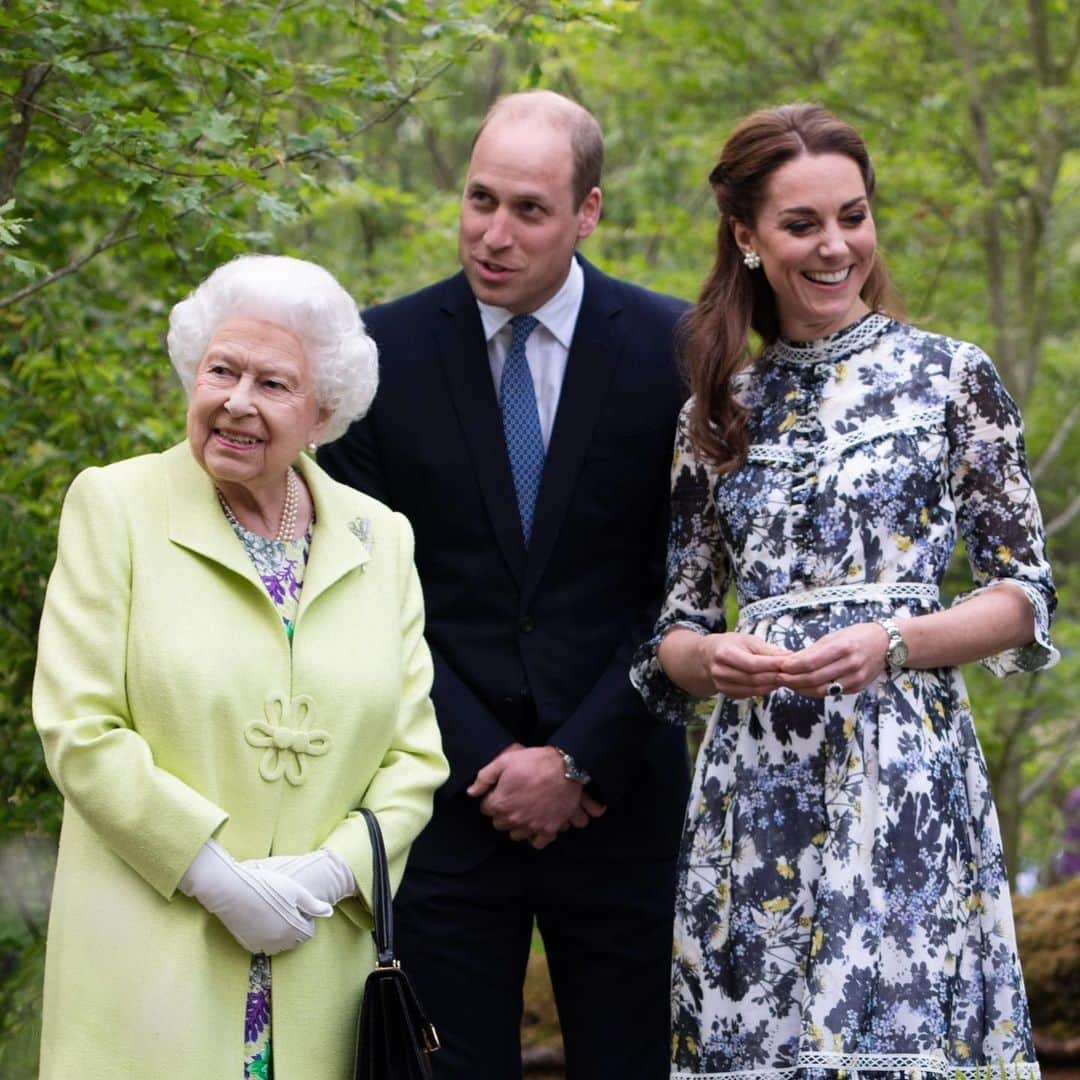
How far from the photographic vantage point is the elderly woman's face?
3125mm

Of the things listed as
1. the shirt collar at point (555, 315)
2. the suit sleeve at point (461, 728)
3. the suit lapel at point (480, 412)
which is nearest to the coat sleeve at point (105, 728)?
the suit sleeve at point (461, 728)

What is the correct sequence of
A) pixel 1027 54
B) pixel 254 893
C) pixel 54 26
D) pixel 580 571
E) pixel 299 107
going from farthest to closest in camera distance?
pixel 1027 54 → pixel 299 107 → pixel 54 26 → pixel 580 571 → pixel 254 893

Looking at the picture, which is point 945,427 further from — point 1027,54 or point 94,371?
point 1027,54

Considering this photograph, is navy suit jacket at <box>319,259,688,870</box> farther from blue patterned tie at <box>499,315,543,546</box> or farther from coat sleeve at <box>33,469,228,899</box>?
coat sleeve at <box>33,469,228,899</box>

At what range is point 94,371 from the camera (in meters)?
5.14

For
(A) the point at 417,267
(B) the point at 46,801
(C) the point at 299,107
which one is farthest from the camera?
(A) the point at 417,267

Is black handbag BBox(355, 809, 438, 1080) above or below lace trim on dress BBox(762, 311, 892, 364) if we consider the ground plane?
below

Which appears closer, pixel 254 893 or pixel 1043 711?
pixel 254 893

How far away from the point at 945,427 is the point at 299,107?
2766 millimetres

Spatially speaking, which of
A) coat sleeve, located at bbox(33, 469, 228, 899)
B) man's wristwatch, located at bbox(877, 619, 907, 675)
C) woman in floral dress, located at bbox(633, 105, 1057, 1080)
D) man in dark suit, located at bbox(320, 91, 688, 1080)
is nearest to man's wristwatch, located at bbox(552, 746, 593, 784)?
man in dark suit, located at bbox(320, 91, 688, 1080)

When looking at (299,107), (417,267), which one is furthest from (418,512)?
(417,267)

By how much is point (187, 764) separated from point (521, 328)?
4.95ft

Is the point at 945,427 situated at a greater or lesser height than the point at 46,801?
greater

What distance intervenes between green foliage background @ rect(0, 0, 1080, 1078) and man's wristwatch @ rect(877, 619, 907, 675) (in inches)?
68.7
